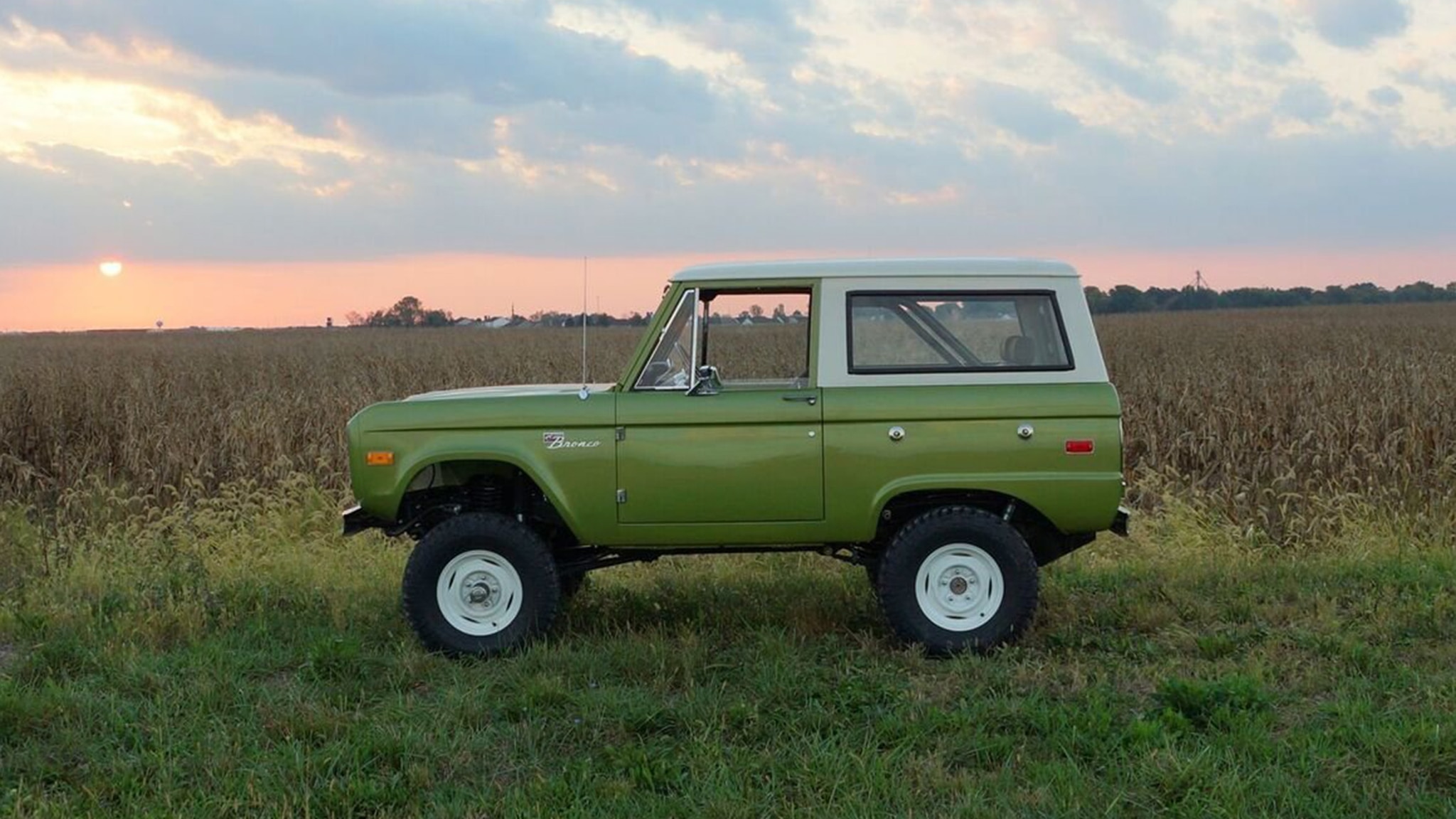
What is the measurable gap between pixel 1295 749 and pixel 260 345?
2914 cm

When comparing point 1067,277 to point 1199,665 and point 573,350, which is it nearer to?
point 1199,665

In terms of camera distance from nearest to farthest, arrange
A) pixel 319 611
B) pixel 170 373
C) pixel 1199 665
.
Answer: pixel 1199 665 → pixel 319 611 → pixel 170 373

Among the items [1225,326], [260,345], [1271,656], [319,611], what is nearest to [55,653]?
[319,611]

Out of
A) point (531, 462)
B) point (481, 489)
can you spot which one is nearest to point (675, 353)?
point (531, 462)

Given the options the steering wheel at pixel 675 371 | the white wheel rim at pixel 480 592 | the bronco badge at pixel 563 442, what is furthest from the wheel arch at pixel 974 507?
the white wheel rim at pixel 480 592

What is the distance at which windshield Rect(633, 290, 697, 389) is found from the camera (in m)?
Answer: 5.97

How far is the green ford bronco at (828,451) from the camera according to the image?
5750 millimetres

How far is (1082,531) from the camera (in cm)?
589

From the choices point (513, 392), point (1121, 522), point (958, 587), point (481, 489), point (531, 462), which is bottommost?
point (958, 587)

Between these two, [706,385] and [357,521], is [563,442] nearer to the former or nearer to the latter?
[706,385]

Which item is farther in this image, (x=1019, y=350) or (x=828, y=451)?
(x=1019, y=350)

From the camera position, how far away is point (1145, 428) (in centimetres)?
1212

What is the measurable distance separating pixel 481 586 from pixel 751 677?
1588 mm

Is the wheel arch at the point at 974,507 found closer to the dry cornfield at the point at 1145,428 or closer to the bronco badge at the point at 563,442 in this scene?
the dry cornfield at the point at 1145,428
